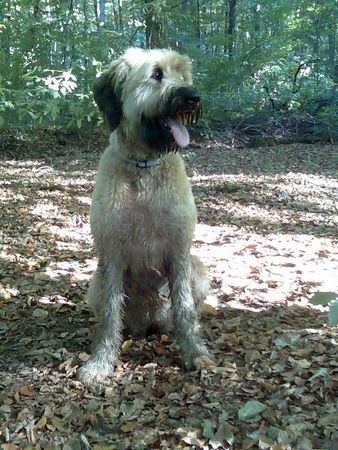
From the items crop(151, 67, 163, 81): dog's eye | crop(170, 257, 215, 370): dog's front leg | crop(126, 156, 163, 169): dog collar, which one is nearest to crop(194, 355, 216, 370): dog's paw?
crop(170, 257, 215, 370): dog's front leg

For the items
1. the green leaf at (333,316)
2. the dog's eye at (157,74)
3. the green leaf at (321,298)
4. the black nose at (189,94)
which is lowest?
the green leaf at (333,316)

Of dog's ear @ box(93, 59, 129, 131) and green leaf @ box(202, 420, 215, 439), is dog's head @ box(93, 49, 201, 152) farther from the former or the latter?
green leaf @ box(202, 420, 215, 439)

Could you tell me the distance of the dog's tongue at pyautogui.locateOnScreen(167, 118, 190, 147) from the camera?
325 cm

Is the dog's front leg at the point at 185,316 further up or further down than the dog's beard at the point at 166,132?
further down

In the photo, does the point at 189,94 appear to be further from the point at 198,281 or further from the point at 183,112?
the point at 198,281

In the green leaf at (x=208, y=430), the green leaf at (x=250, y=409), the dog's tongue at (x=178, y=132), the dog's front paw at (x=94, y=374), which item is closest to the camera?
the green leaf at (x=208, y=430)

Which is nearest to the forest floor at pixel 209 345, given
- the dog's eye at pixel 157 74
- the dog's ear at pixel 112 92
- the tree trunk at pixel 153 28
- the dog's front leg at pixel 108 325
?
the dog's front leg at pixel 108 325

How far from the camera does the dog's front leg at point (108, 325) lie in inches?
139

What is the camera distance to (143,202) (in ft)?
11.0

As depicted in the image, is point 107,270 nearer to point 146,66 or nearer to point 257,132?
point 146,66

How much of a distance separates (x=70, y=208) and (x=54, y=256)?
2269 millimetres

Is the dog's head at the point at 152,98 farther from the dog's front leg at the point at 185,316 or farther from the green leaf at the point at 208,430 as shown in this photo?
the green leaf at the point at 208,430

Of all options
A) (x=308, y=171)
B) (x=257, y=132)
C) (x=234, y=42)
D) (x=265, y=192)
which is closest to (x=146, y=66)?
(x=265, y=192)

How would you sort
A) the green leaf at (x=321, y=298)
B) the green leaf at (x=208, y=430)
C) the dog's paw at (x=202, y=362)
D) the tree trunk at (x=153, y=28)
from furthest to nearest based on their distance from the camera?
the tree trunk at (x=153, y=28) < the dog's paw at (x=202, y=362) < the green leaf at (x=208, y=430) < the green leaf at (x=321, y=298)
